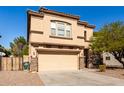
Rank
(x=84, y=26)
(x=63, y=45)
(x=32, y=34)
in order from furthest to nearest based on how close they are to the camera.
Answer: (x=84, y=26) < (x=63, y=45) < (x=32, y=34)

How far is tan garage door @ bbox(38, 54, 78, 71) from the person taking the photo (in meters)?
18.2

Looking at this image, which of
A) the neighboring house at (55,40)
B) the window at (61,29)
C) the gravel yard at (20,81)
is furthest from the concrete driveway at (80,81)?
the window at (61,29)

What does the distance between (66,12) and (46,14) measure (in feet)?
8.83

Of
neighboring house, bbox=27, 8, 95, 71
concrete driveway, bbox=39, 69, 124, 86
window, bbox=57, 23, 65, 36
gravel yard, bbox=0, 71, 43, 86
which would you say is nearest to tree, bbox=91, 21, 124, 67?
neighboring house, bbox=27, 8, 95, 71

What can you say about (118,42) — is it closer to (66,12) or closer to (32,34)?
(66,12)

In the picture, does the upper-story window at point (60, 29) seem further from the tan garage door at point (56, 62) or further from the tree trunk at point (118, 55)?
the tree trunk at point (118, 55)

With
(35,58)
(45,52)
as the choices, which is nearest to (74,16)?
(45,52)

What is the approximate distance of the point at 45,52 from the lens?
1844cm

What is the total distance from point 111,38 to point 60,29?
19.6 feet

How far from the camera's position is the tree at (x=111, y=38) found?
18.8m

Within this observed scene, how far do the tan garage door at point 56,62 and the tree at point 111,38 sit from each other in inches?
128

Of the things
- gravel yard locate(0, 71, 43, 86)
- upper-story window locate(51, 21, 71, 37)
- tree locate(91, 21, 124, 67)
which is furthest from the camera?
upper-story window locate(51, 21, 71, 37)

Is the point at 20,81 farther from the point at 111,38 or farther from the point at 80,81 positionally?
the point at 111,38

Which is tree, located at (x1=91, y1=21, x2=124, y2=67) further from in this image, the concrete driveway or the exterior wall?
the concrete driveway
